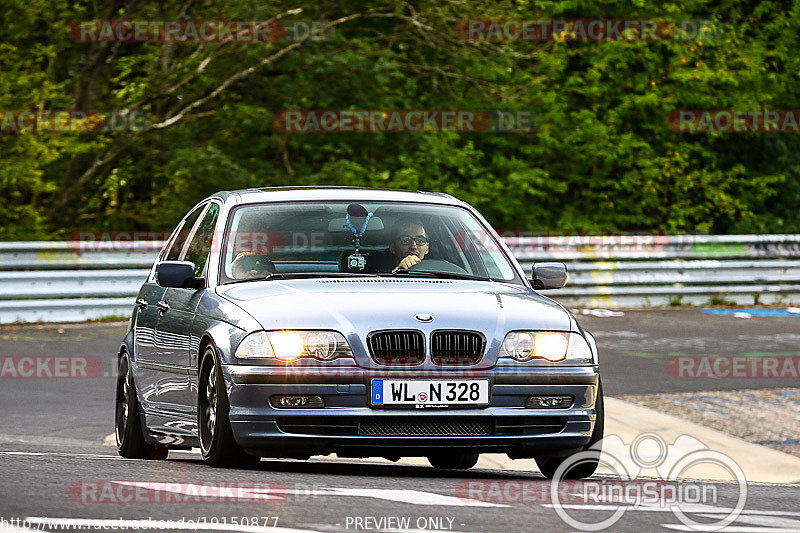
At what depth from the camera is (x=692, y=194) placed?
105 feet

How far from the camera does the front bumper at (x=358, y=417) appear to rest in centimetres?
760

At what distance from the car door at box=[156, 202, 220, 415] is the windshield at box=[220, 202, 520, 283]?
0.94ft

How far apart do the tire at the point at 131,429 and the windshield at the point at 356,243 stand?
4.97 ft

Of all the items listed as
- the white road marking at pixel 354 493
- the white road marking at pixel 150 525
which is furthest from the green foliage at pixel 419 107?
the white road marking at pixel 150 525

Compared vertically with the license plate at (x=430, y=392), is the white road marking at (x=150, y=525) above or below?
below

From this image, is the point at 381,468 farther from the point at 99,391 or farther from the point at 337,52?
the point at 337,52

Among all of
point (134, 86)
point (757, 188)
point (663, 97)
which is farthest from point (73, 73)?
point (757, 188)

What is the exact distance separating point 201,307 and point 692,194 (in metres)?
24.7

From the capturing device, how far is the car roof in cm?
917

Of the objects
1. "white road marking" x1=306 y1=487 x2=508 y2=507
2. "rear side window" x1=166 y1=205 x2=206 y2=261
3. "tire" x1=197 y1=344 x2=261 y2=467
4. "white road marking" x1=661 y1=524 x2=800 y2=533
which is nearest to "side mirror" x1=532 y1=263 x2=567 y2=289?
"tire" x1=197 y1=344 x2=261 y2=467

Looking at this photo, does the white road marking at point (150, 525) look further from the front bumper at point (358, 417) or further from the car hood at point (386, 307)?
the car hood at point (386, 307)

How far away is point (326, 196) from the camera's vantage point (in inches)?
363

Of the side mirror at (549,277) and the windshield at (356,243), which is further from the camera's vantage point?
the side mirror at (549,277)

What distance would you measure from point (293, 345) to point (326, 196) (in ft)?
5.77
